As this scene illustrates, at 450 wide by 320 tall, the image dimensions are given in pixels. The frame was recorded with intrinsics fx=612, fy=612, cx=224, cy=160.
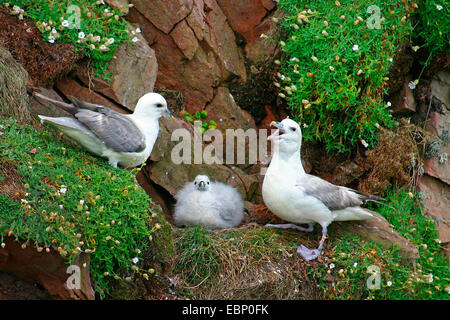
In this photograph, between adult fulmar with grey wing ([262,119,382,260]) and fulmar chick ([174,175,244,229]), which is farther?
fulmar chick ([174,175,244,229])

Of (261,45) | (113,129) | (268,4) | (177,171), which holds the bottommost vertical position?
(177,171)

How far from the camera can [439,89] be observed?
7176mm

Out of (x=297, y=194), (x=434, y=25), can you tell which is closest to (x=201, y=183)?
(x=297, y=194)

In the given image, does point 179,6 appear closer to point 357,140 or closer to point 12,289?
point 357,140

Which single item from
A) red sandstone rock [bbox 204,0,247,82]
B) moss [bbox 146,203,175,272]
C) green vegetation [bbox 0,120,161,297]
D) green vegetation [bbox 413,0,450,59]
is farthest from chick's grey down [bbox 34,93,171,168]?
green vegetation [bbox 413,0,450,59]

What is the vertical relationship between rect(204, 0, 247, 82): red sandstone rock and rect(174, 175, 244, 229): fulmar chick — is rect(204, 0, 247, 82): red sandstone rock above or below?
above

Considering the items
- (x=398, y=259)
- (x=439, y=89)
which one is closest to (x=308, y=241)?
(x=398, y=259)

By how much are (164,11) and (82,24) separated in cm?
92

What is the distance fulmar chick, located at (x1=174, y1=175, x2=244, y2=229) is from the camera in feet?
19.4

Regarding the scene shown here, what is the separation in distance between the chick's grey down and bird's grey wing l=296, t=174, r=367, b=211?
1.43 meters

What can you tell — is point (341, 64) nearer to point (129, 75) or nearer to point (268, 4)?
point (268, 4)

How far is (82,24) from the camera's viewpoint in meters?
6.15

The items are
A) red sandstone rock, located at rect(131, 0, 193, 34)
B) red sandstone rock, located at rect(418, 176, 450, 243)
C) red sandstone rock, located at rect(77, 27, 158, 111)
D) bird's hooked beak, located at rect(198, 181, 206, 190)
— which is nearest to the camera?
bird's hooked beak, located at rect(198, 181, 206, 190)

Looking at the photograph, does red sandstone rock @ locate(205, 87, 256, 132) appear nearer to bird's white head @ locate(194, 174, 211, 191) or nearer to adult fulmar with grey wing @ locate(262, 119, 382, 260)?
bird's white head @ locate(194, 174, 211, 191)
